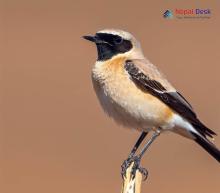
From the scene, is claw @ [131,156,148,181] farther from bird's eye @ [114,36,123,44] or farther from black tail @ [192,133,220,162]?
bird's eye @ [114,36,123,44]

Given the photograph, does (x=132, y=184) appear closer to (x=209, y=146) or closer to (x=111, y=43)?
(x=209, y=146)

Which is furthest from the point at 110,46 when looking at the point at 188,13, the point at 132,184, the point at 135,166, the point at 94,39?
the point at 188,13

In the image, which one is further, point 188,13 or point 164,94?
point 188,13

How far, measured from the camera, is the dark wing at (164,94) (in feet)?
24.7

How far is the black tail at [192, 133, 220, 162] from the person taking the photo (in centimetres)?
760

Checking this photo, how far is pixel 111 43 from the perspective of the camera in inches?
309

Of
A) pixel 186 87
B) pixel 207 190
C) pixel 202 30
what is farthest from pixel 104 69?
pixel 202 30

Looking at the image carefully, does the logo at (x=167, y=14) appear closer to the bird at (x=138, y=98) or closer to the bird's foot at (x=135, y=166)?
the bird at (x=138, y=98)

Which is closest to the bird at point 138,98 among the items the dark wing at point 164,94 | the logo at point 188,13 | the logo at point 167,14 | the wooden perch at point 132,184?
the dark wing at point 164,94

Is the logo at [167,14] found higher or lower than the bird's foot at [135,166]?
higher

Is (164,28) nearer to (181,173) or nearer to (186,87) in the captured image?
(186,87)

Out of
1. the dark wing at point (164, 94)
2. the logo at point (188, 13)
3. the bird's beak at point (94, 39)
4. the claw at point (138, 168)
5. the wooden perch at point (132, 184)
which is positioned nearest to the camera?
the wooden perch at point (132, 184)

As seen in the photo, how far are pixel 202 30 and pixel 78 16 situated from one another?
2.36m

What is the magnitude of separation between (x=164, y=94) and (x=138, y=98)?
0.27 metres
